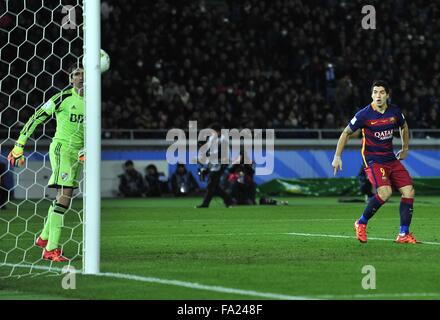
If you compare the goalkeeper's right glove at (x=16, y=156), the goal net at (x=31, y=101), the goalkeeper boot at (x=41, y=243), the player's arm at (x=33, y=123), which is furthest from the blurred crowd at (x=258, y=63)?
the goalkeeper's right glove at (x=16, y=156)

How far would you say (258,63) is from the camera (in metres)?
30.1

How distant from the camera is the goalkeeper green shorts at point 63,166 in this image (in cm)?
1023

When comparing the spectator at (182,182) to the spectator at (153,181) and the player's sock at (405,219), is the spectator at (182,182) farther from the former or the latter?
the player's sock at (405,219)

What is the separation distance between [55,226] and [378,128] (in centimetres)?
423

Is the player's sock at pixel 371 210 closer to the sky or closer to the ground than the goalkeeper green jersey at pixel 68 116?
closer to the ground

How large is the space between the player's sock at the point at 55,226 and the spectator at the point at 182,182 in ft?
52.0

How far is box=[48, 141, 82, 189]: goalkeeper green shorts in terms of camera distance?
10.2m

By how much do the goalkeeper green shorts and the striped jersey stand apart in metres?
3.57

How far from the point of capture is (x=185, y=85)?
28641 millimetres

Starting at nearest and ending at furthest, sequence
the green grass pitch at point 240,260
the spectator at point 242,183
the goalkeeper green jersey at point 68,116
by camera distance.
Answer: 1. the green grass pitch at point 240,260
2. the goalkeeper green jersey at point 68,116
3. the spectator at point 242,183

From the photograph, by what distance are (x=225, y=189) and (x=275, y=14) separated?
10.6 m
